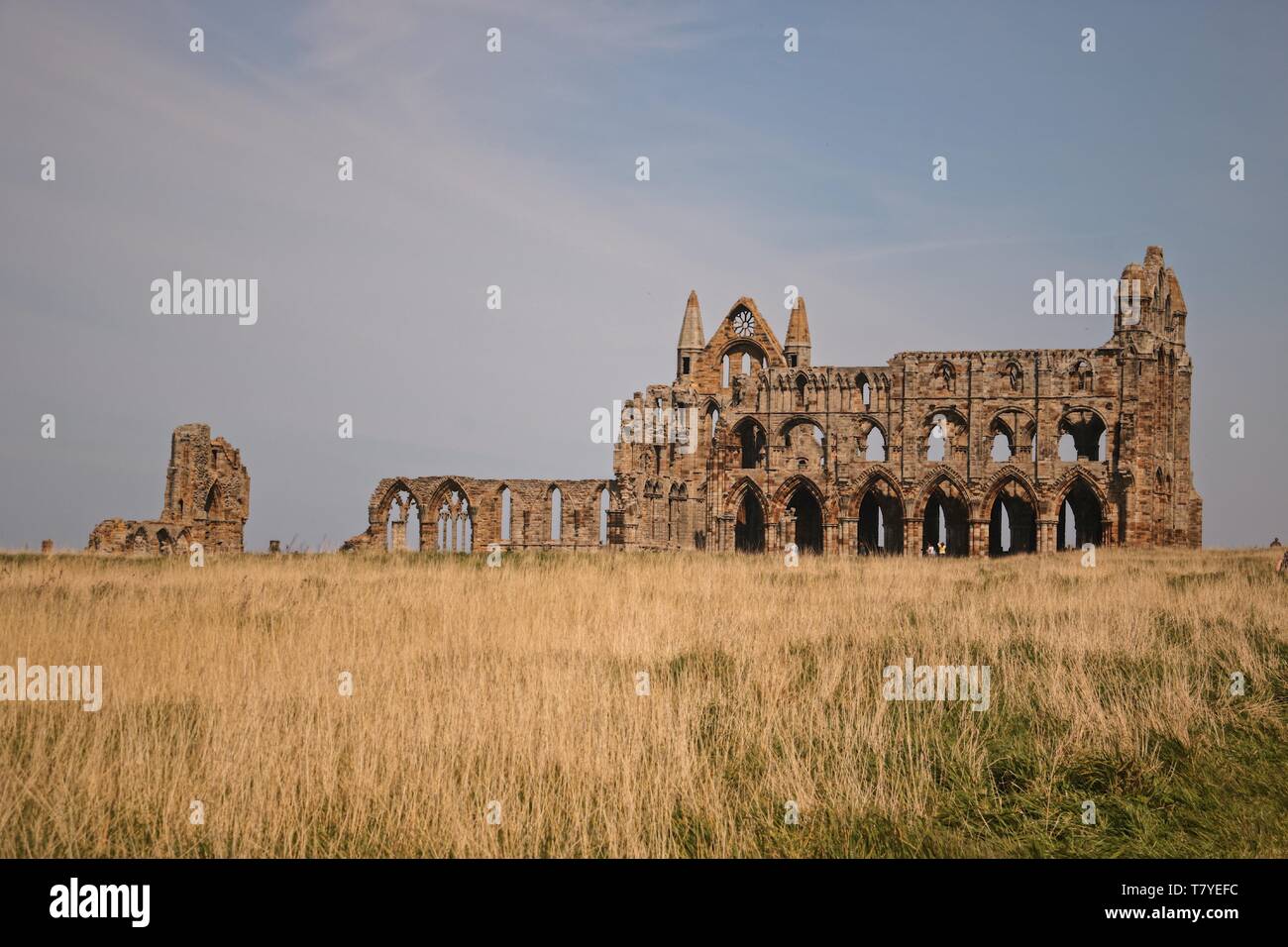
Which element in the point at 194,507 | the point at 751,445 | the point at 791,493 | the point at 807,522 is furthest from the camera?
the point at 751,445

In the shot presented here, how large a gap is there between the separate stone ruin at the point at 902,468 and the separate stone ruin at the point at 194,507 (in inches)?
252

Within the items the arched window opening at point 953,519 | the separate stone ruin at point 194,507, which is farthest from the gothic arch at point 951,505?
the separate stone ruin at point 194,507

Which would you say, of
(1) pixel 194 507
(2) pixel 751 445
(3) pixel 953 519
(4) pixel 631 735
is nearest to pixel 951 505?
(3) pixel 953 519

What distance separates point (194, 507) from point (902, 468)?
25.8 metres

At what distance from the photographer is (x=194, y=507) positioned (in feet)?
128

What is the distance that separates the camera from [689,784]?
6816mm

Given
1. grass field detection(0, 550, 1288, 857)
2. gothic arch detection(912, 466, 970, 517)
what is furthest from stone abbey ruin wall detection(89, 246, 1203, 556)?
grass field detection(0, 550, 1288, 857)

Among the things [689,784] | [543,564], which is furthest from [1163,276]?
[689,784]

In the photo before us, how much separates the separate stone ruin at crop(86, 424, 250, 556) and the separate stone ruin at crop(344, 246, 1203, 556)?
252 inches

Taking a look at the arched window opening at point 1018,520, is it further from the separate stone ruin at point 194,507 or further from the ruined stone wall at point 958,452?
the separate stone ruin at point 194,507

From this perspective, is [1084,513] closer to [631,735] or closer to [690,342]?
[690,342]

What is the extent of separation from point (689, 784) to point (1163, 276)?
4553 centimetres

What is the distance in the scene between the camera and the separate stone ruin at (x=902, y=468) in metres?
44.1

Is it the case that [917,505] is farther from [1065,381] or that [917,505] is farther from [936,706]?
[936,706]
